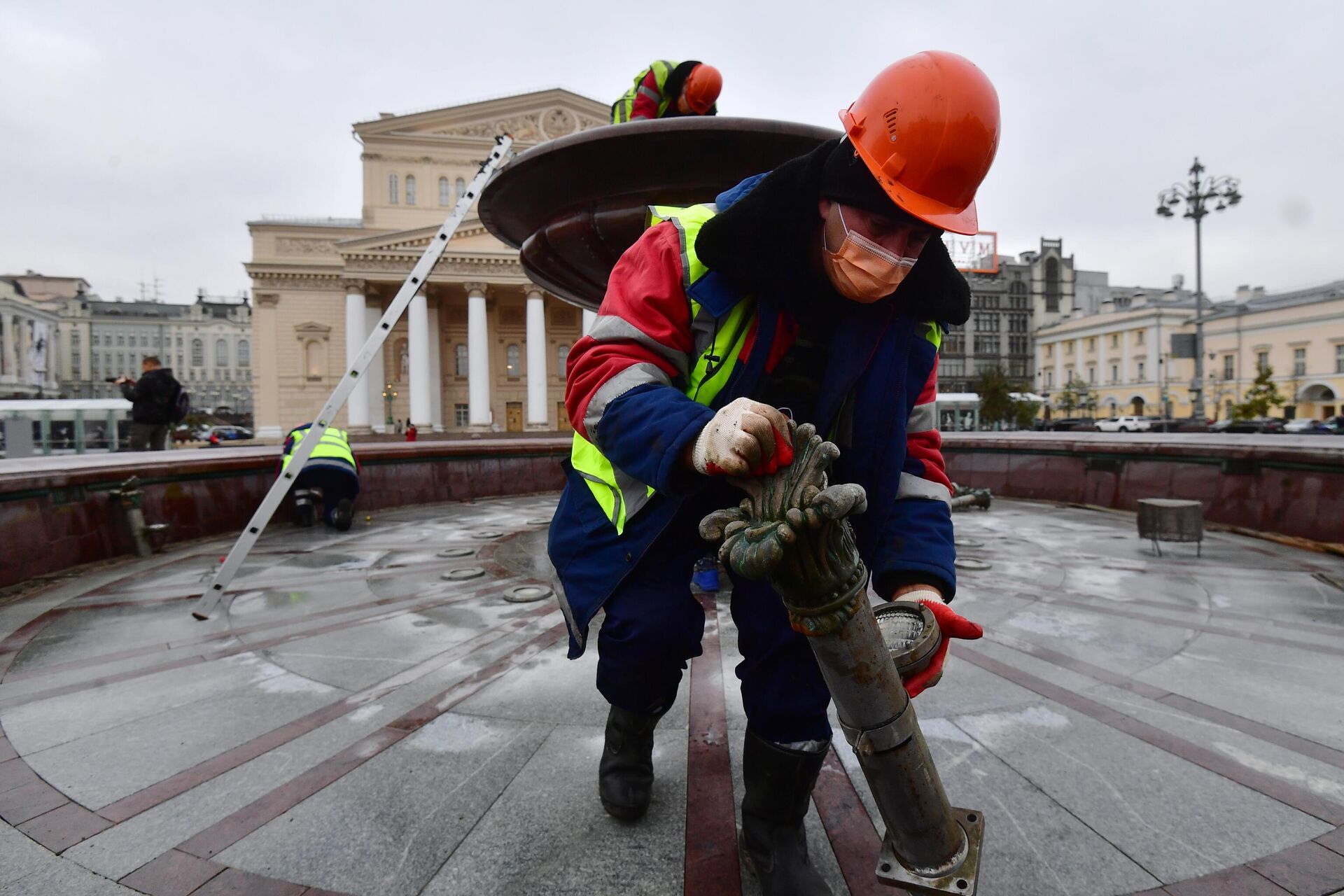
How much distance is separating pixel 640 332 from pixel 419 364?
139ft

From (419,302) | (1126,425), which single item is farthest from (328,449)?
(1126,425)

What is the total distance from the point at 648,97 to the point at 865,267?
3.80m

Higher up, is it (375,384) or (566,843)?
(375,384)

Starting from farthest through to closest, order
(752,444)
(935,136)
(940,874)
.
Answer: (935,136) < (940,874) < (752,444)

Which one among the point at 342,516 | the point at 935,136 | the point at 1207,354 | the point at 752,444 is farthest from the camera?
the point at 1207,354

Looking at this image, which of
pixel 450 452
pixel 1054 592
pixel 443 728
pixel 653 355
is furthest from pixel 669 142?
pixel 450 452

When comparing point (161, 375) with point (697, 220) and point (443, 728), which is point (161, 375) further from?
point (697, 220)

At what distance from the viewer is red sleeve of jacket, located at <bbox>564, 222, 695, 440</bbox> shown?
1.48 m

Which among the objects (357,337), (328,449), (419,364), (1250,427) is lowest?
(1250,427)

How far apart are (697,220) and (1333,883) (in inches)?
86.0

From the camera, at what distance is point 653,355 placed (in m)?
1.53

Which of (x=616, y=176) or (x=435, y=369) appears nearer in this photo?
(x=616, y=176)

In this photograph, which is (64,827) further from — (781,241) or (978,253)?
(978,253)

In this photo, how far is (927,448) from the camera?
1.80 metres
